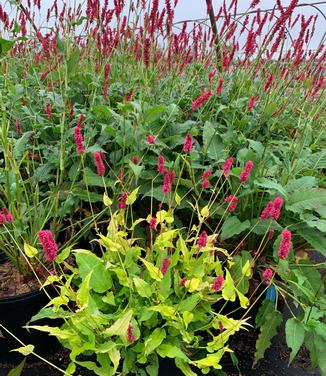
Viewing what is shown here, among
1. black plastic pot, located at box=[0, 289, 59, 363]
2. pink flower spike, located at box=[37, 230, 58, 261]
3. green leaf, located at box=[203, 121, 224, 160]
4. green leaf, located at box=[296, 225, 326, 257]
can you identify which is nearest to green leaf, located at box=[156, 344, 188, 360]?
pink flower spike, located at box=[37, 230, 58, 261]

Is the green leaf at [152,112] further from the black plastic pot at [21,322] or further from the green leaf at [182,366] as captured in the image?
the green leaf at [182,366]

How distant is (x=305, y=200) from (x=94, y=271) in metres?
0.75

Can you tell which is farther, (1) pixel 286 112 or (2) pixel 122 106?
(1) pixel 286 112

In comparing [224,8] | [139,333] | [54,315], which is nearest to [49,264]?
[54,315]

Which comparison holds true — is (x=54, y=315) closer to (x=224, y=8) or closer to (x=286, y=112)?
(x=224, y=8)

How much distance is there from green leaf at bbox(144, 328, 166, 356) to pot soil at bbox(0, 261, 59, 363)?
0.50m

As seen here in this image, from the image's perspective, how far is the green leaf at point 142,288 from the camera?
1096 mm

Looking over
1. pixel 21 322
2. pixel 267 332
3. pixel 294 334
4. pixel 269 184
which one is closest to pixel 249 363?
pixel 267 332

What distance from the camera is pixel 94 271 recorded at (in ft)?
3.86

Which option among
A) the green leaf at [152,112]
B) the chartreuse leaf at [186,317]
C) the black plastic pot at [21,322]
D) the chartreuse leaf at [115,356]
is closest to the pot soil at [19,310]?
the black plastic pot at [21,322]

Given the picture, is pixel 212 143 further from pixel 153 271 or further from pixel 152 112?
pixel 153 271

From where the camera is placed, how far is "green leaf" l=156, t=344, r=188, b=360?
104cm

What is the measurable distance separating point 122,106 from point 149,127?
12.3 inches

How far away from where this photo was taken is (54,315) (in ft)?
3.80
